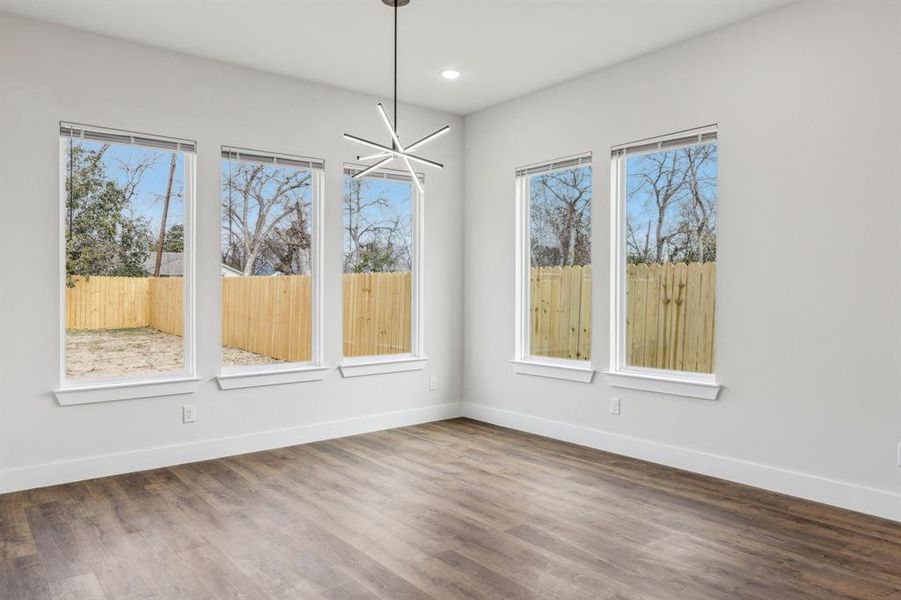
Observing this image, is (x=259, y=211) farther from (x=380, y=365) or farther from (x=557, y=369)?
(x=557, y=369)

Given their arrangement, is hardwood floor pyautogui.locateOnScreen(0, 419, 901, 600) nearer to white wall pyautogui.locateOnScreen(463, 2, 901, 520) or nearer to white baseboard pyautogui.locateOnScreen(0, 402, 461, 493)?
white baseboard pyautogui.locateOnScreen(0, 402, 461, 493)

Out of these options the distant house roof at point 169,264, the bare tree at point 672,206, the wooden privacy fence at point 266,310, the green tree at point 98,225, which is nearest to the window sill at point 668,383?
the bare tree at point 672,206

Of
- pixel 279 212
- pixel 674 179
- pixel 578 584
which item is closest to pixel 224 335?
pixel 279 212

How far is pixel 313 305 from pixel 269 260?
51 centimetres

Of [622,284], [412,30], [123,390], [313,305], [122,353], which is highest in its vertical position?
[412,30]

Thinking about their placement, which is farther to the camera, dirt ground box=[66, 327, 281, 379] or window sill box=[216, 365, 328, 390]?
window sill box=[216, 365, 328, 390]

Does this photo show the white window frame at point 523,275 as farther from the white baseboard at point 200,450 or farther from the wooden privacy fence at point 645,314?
the white baseboard at point 200,450

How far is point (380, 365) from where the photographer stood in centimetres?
535

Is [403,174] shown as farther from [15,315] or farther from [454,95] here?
[15,315]

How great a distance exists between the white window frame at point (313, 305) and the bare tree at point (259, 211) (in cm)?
6

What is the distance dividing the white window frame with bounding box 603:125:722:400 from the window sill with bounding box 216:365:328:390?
2.31 m

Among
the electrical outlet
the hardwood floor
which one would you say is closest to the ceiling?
the electrical outlet

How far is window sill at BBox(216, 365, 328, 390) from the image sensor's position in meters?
4.54

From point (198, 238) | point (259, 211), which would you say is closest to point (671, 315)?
point (259, 211)
